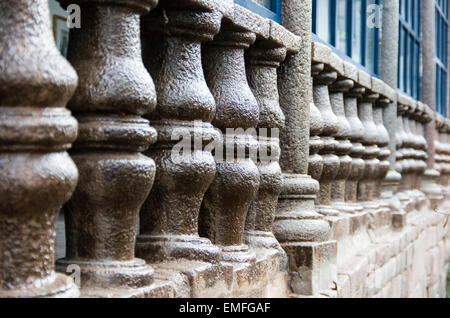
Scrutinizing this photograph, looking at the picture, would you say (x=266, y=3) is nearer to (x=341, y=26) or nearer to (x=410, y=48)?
(x=341, y=26)

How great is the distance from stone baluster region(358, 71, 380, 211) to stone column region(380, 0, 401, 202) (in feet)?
3.32

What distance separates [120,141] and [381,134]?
15.1ft

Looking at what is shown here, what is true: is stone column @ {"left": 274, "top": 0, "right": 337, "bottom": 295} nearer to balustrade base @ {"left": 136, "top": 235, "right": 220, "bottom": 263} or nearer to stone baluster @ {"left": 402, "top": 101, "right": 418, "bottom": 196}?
balustrade base @ {"left": 136, "top": 235, "right": 220, "bottom": 263}

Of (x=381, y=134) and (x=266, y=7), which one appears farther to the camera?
(x=381, y=134)

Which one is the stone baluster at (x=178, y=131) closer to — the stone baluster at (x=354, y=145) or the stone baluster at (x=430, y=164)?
the stone baluster at (x=354, y=145)

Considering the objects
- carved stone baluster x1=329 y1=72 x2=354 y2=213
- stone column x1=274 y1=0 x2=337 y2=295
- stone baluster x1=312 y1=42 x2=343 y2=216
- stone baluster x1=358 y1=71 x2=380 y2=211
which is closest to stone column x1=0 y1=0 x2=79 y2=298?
stone column x1=274 y1=0 x2=337 y2=295

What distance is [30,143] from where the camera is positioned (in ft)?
5.65

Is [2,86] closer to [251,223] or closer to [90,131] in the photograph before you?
[90,131]

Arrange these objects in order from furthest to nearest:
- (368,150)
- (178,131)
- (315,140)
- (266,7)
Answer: (368,150), (315,140), (266,7), (178,131)

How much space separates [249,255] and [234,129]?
46cm

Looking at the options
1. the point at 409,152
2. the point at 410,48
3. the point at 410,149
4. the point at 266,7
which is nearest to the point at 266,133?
the point at 266,7

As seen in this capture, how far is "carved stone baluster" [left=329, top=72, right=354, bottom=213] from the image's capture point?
5130 millimetres

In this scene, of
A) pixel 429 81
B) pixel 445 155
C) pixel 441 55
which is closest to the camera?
pixel 429 81

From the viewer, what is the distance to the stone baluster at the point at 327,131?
470 centimetres
